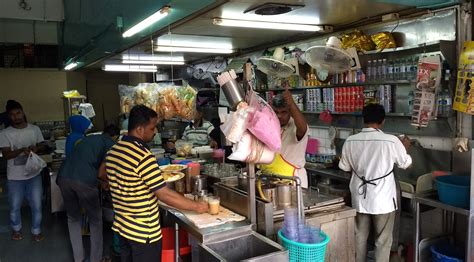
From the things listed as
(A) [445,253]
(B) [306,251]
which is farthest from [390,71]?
(B) [306,251]

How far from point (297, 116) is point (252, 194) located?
0.89 m

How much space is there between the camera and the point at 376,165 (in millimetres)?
3400

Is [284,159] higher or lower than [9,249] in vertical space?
higher

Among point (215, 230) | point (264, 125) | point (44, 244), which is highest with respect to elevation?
point (264, 125)

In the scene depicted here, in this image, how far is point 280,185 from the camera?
106 inches

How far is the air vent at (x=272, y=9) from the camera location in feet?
10.7

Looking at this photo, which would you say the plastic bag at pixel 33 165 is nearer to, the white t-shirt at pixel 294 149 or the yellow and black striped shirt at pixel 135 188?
the yellow and black striped shirt at pixel 135 188

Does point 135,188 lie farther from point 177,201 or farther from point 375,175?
point 375,175

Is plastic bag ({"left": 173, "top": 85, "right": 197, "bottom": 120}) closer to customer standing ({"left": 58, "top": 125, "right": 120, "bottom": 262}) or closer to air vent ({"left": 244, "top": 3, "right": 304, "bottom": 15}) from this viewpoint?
customer standing ({"left": 58, "top": 125, "right": 120, "bottom": 262})

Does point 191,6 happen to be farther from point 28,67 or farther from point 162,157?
point 28,67

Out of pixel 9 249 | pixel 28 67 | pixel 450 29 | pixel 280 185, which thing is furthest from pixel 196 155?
pixel 28 67

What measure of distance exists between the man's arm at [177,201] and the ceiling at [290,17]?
56.9 inches

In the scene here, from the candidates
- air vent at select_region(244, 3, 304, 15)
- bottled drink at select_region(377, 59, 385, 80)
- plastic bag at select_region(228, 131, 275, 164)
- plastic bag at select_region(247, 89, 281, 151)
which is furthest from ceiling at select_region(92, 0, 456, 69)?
plastic bag at select_region(228, 131, 275, 164)

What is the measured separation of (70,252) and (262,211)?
3.12 meters
